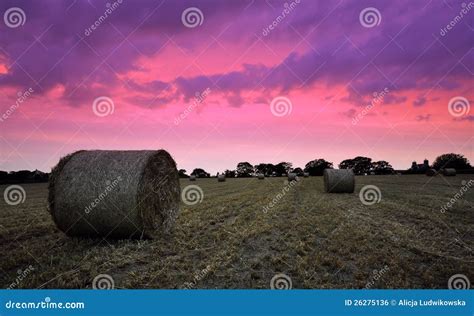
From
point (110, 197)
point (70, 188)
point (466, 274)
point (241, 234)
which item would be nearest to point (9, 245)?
point (70, 188)

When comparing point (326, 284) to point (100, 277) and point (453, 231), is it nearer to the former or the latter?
point (100, 277)

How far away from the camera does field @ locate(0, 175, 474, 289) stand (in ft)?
18.2

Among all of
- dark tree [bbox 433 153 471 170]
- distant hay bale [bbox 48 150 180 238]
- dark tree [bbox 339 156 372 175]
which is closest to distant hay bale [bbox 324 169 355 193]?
distant hay bale [bbox 48 150 180 238]

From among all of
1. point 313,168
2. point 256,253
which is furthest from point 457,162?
point 256,253

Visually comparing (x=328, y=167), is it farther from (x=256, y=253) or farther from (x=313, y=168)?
(x=256, y=253)

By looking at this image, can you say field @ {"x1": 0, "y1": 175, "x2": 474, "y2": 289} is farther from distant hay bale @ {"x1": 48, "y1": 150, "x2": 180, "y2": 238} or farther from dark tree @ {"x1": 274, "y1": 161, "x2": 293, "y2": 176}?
dark tree @ {"x1": 274, "y1": 161, "x2": 293, "y2": 176}

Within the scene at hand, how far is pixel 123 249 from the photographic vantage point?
724 cm

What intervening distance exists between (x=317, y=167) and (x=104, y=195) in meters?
64.3

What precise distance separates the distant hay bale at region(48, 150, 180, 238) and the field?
35cm

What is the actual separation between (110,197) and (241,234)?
315cm

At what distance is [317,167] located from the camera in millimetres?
69312

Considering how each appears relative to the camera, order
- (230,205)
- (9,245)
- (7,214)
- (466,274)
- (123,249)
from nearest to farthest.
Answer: (466,274)
(123,249)
(9,245)
(7,214)
(230,205)

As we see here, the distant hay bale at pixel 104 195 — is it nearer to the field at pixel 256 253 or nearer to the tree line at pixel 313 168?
the field at pixel 256 253

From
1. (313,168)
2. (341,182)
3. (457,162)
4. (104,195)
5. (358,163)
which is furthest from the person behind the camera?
(358,163)
